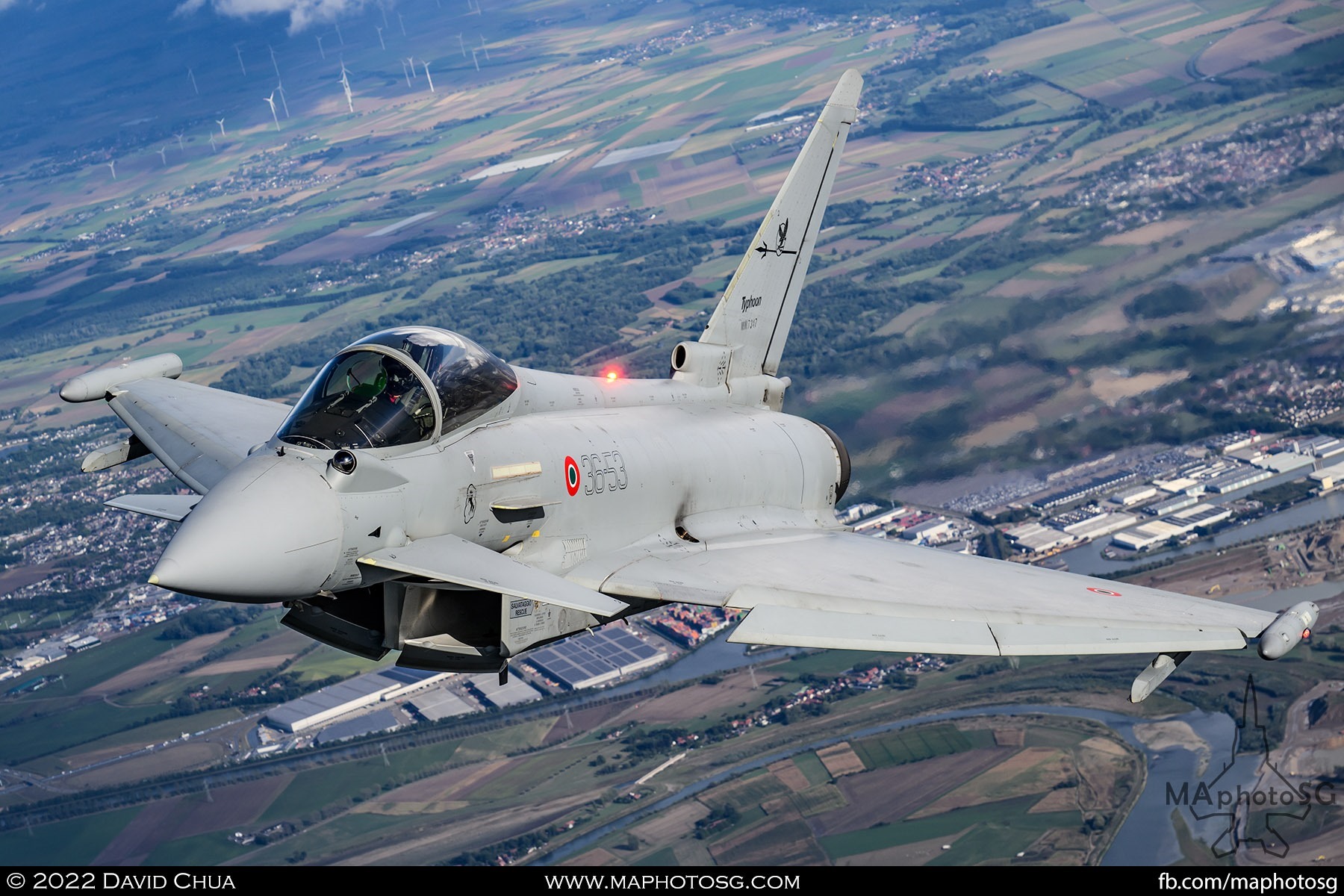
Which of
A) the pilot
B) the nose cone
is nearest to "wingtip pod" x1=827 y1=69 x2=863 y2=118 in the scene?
the pilot

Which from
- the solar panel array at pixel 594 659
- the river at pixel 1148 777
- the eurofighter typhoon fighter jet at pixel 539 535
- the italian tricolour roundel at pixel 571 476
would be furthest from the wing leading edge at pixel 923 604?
the solar panel array at pixel 594 659

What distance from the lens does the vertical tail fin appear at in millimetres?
22406

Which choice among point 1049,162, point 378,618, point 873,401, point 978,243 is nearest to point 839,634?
point 378,618

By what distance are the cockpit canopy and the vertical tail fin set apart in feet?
24.7

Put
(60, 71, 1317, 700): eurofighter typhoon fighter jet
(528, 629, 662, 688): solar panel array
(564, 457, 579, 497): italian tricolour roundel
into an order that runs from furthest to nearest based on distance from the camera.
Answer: (528, 629, 662, 688): solar panel array → (564, 457, 579, 497): italian tricolour roundel → (60, 71, 1317, 700): eurofighter typhoon fighter jet

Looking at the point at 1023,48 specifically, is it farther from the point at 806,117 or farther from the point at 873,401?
the point at 873,401

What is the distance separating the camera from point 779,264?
2302cm

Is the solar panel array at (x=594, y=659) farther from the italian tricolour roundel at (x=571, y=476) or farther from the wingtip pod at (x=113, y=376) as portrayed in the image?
the italian tricolour roundel at (x=571, y=476)

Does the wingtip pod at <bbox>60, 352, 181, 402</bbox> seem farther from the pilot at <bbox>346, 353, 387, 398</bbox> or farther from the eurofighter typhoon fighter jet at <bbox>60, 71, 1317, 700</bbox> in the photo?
the pilot at <bbox>346, 353, 387, 398</bbox>

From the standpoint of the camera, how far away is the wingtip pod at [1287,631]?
14.0 m

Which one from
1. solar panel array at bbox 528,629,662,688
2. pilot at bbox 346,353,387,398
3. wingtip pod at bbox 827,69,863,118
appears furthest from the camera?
solar panel array at bbox 528,629,662,688

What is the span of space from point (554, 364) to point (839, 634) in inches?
3161

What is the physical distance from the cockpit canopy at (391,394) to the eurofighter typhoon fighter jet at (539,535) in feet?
0.08

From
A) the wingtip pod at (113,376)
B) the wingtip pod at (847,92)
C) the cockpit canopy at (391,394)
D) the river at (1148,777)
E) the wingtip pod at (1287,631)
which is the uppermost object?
the wingtip pod at (847,92)
